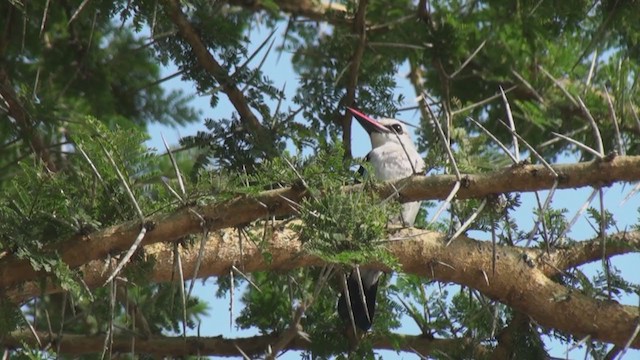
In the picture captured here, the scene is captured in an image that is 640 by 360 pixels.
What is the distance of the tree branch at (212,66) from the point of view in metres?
4.75

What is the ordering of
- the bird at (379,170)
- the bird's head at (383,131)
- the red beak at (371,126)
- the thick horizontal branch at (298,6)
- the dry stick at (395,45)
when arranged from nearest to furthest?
1. the bird at (379,170)
2. the dry stick at (395,45)
3. the thick horizontal branch at (298,6)
4. the red beak at (371,126)
5. the bird's head at (383,131)

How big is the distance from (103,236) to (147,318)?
199 cm

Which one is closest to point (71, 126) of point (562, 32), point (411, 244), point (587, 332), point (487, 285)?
point (411, 244)

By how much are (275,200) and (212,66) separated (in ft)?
4.61

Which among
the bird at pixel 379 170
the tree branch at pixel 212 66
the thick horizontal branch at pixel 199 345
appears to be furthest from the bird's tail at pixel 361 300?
the tree branch at pixel 212 66

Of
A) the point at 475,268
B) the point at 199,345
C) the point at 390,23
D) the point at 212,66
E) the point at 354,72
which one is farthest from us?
the point at 390,23

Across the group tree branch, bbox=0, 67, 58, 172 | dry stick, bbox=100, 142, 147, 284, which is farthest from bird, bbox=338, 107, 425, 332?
tree branch, bbox=0, 67, 58, 172

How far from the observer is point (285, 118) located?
4883 mm

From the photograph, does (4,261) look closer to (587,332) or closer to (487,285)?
(487,285)

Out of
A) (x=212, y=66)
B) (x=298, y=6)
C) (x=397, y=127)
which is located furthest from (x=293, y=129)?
(x=397, y=127)

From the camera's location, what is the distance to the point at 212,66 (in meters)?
4.83

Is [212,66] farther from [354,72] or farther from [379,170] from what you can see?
[379,170]

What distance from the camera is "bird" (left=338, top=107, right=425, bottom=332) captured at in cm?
472

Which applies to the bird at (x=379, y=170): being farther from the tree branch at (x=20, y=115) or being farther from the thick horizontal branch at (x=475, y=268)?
the tree branch at (x=20, y=115)
